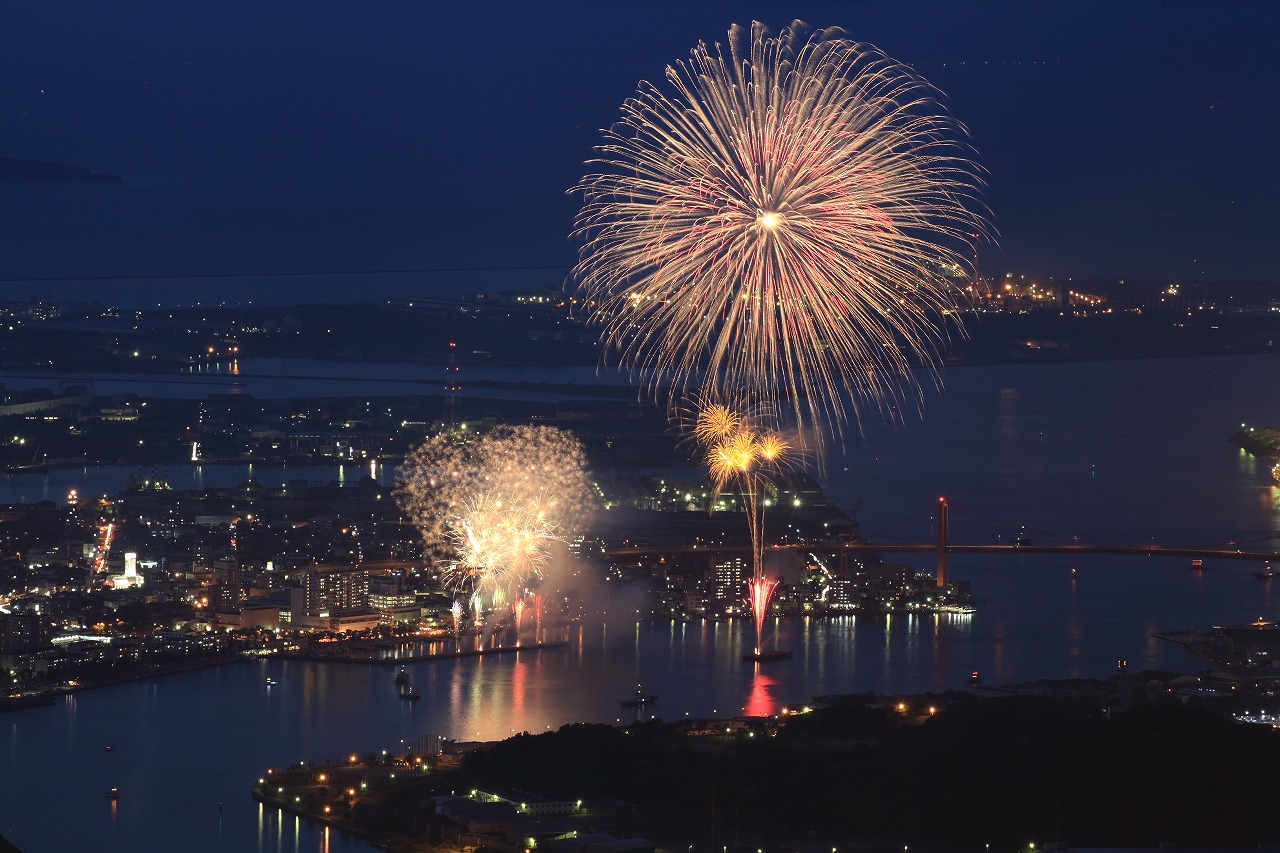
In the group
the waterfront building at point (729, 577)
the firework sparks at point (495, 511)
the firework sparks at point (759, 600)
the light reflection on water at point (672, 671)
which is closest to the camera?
the light reflection on water at point (672, 671)

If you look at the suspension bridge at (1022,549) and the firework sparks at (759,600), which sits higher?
the suspension bridge at (1022,549)

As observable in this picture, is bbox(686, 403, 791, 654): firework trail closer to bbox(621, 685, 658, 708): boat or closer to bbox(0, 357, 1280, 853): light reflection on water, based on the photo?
bbox(0, 357, 1280, 853): light reflection on water

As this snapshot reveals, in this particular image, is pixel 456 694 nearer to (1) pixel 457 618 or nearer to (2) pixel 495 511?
(1) pixel 457 618

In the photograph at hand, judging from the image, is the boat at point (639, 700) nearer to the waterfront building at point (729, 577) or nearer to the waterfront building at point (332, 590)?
the waterfront building at point (729, 577)

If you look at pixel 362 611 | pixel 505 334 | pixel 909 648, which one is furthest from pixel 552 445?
pixel 505 334

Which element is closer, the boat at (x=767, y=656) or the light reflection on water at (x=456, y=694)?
the light reflection on water at (x=456, y=694)

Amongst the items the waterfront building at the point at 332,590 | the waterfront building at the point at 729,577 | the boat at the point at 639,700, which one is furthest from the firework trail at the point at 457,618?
the boat at the point at 639,700

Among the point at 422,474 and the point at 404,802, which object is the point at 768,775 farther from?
the point at 422,474

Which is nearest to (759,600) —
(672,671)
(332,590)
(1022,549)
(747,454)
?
(672,671)
